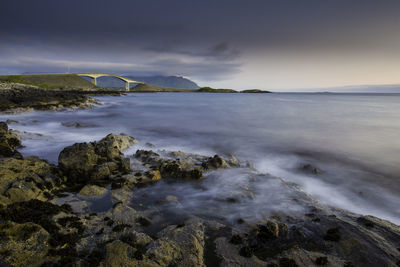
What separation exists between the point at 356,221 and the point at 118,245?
20.0 feet

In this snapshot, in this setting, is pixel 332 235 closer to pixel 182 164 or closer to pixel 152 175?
pixel 182 164

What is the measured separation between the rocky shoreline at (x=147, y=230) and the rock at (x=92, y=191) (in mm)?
31

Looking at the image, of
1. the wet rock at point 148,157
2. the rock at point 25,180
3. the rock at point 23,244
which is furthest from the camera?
the wet rock at point 148,157

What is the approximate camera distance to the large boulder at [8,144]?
9.04m

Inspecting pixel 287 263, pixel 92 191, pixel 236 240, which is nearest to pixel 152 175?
pixel 92 191

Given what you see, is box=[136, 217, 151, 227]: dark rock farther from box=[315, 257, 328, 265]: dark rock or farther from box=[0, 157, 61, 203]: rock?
box=[315, 257, 328, 265]: dark rock

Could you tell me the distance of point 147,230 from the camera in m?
5.29

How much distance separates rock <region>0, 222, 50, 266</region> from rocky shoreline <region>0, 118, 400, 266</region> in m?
0.02

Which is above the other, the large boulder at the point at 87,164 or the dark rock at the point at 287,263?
the large boulder at the point at 87,164

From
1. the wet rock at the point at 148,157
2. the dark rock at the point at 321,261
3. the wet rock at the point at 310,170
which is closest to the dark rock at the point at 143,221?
the dark rock at the point at 321,261

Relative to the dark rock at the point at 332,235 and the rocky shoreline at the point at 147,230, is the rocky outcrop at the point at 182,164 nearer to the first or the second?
the rocky shoreline at the point at 147,230

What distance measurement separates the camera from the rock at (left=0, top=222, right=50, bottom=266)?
3.90 m

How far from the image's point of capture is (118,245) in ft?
14.4

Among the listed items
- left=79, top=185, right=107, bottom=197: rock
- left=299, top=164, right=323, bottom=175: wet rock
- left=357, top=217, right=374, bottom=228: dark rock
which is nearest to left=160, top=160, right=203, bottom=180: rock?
left=79, top=185, right=107, bottom=197: rock
